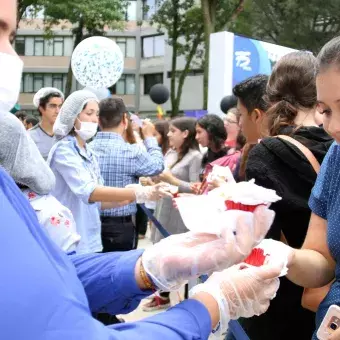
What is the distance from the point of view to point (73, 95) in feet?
13.0

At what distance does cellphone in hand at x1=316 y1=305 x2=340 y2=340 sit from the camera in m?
1.50

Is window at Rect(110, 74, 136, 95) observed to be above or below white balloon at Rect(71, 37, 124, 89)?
below

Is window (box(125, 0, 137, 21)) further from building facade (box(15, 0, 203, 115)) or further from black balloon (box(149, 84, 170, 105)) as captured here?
black balloon (box(149, 84, 170, 105))

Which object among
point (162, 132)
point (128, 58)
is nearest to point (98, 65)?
point (162, 132)

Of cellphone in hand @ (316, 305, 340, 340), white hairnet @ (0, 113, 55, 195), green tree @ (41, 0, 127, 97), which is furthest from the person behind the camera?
green tree @ (41, 0, 127, 97)

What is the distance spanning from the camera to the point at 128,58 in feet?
144

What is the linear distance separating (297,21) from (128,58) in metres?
23.7

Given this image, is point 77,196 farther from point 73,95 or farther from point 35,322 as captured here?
point 35,322

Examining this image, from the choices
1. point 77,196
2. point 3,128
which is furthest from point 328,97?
point 77,196

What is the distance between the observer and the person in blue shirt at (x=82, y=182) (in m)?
3.46

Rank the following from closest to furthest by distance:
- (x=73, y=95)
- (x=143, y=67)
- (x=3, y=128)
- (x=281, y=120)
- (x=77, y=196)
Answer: (x=3, y=128)
(x=281, y=120)
(x=77, y=196)
(x=73, y=95)
(x=143, y=67)

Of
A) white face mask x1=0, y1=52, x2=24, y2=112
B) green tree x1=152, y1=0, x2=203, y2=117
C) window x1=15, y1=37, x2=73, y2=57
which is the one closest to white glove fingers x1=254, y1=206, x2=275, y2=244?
white face mask x1=0, y1=52, x2=24, y2=112

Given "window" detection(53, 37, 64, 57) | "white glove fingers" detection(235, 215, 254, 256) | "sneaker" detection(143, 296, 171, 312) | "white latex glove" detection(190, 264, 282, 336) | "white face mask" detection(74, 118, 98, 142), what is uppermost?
"window" detection(53, 37, 64, 57)

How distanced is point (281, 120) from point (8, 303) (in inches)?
60.5
